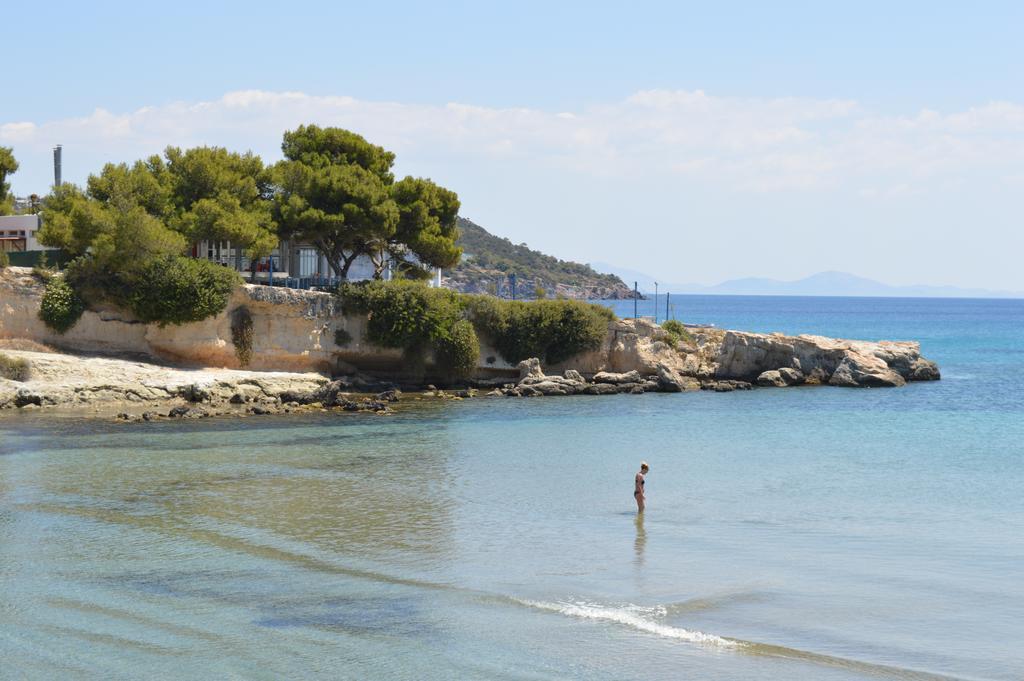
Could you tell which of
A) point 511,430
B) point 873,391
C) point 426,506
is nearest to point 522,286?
point 873,391

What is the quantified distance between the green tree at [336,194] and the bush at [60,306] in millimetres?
10809

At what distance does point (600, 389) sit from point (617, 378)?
2.11m

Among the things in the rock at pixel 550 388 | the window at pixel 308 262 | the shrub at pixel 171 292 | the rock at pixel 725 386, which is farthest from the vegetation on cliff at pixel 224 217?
the rock at pixel 725 386

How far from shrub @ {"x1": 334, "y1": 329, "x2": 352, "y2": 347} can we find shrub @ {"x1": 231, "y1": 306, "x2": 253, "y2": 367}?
412cm

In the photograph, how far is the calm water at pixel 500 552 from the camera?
15.4 metres

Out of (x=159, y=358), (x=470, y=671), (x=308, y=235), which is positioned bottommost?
(x=470, y=671)

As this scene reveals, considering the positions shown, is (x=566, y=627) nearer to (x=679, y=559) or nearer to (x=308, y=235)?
(x=679, y=559)

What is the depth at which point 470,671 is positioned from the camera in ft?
47.9

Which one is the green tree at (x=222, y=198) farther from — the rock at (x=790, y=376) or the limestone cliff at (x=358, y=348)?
the rock at (x=790, y=376)

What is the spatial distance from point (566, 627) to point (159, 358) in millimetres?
35663

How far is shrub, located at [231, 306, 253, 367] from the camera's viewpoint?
1916 inches

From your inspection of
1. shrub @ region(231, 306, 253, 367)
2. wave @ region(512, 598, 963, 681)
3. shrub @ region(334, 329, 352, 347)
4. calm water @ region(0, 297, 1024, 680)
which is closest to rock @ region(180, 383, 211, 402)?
shrub @ region(231, 306, 253, 367)

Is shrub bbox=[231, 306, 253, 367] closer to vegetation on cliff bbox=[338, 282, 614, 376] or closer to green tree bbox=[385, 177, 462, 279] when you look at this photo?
vegetation on cliff bbox=[338, 282, 614, 376]

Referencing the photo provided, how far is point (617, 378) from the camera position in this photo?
177 ft
